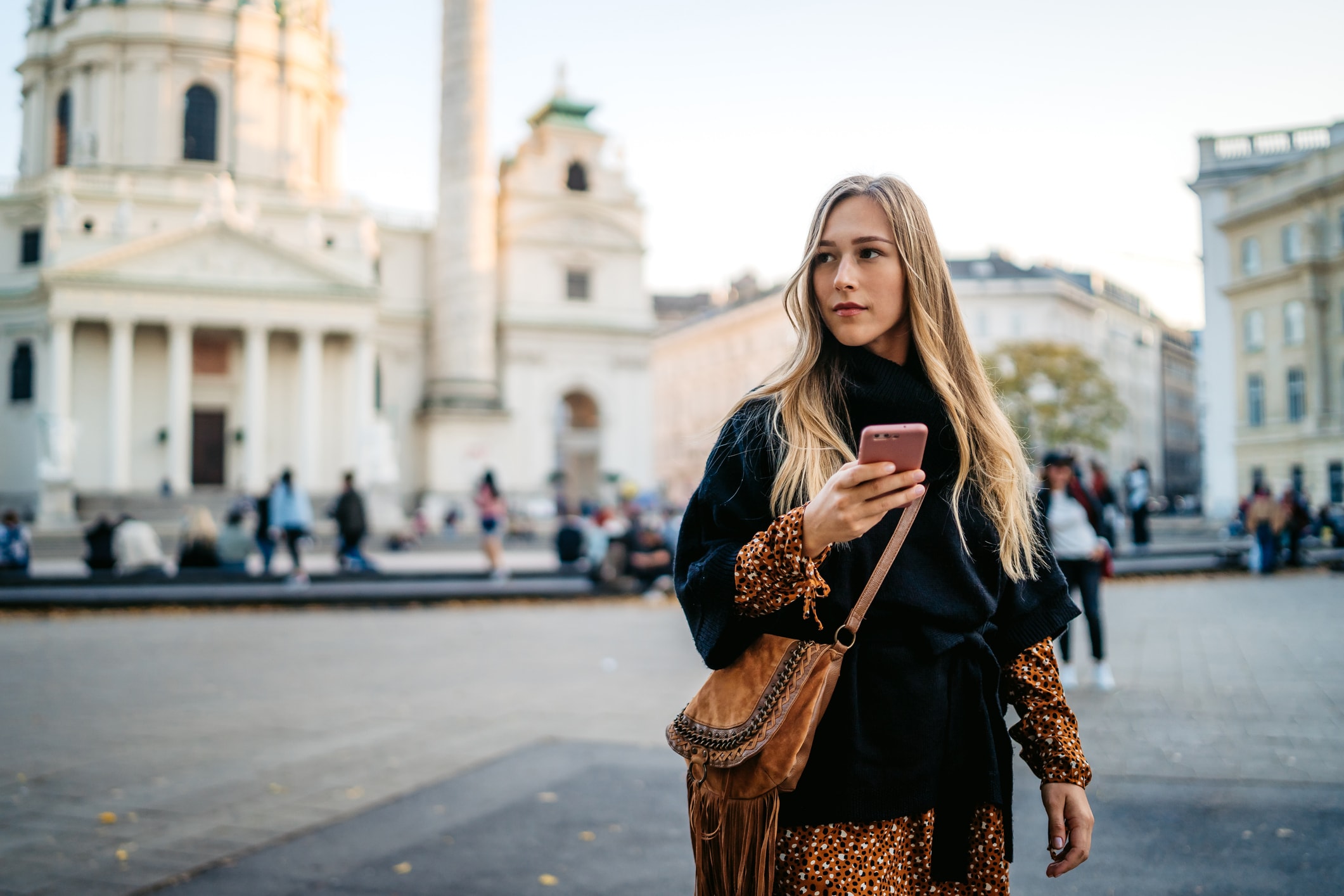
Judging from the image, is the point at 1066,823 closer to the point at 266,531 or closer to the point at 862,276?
the point at 862,276

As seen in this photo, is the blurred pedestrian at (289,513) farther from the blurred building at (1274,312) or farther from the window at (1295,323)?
the window at (1295,323)

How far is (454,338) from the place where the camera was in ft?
155

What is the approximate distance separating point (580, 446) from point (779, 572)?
53333 millimetres

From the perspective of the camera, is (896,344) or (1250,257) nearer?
(896,344)

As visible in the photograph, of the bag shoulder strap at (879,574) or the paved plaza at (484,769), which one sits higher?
the bag shoulder strap at (879,574)

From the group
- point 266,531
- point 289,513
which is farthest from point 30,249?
point 289,513

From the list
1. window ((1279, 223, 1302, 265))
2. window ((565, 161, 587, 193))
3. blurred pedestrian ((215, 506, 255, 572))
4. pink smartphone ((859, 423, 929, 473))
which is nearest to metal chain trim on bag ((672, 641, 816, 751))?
pink smartphone ((859, 423, 929, 473))

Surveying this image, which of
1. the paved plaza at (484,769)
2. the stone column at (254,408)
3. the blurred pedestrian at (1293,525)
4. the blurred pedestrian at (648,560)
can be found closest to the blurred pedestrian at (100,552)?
the paved plaza at (484,769)

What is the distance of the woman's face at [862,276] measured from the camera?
208 centimetres

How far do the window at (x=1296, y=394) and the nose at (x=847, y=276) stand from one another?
172 feet

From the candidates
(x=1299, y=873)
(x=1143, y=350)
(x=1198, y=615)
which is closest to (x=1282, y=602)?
(x=1198, y=615)

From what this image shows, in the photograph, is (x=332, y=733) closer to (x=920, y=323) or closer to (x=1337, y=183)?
(x=920, y=323)

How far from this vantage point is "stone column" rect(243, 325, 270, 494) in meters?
45.5

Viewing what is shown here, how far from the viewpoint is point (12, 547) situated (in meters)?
18.8
